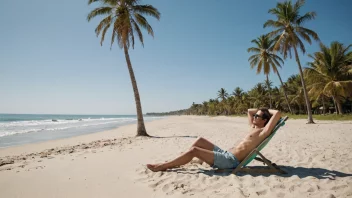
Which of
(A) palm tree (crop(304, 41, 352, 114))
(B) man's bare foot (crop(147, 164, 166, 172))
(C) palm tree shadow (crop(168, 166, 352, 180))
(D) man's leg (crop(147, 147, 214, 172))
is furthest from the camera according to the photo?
(A) palm tree (crop(304, 41, 352, 114))

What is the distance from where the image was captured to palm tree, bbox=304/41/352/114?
2221cm

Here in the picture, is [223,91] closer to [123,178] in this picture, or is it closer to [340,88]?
[340,88]

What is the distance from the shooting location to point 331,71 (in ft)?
75.7

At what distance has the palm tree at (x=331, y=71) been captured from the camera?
22206 mm

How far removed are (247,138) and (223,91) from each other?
246 feet

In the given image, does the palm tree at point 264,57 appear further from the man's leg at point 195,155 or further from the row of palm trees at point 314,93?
the man's leg at point 195,155

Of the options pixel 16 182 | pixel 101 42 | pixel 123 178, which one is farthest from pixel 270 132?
pixel 101 42

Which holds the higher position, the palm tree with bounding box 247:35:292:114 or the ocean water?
the palm tree with bounding box 247:35:292:114

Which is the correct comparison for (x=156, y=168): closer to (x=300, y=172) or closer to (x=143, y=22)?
(x=300, y=172)

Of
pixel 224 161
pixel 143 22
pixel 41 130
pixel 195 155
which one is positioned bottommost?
pixel 41 130

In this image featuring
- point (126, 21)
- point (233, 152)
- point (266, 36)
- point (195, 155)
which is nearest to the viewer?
point (195, 155)

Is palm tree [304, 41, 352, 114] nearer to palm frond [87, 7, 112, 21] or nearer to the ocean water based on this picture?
palm frond [87, 7, 112, 21]

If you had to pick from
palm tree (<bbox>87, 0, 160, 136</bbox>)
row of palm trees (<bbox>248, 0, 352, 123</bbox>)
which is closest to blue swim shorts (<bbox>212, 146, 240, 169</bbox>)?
palm tree (<bbox>87, 0, 160, 136</bbox>)

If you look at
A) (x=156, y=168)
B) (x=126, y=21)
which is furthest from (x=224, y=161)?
(x=126, y=21)
